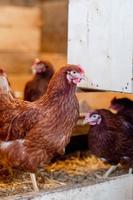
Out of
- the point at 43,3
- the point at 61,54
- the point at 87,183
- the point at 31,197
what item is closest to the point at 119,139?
the point at 87,183

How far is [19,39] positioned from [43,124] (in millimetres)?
2621

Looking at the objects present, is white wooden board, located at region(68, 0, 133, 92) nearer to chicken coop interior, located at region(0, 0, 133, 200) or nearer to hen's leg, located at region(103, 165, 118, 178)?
chicken coop interior, located at region(0, 0, 133, 200)

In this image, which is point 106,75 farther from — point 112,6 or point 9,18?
point 9,18

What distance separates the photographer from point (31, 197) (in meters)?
1.39

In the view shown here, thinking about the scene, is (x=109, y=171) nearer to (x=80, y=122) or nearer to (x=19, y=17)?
(x=80, y=122)

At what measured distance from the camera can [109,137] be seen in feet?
5.75

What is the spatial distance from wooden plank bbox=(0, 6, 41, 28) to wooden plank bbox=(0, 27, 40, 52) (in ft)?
0.16

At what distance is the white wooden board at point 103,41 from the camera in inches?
64.6

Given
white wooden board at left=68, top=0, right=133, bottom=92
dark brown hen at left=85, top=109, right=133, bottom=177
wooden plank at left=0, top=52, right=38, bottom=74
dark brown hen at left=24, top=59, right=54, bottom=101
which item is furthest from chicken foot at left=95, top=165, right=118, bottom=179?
wooden plank at left=0, top=52, right=38, bottom=74

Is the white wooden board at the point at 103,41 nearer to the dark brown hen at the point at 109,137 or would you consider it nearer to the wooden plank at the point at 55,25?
the dark brown hen at the point at 109,137

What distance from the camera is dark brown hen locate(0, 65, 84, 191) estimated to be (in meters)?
1.42

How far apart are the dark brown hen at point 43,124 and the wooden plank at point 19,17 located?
98.1 inches

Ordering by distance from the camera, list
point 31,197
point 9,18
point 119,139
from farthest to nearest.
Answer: point 9,18, point 119,139, point 31,197

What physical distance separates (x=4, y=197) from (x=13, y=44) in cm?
263
